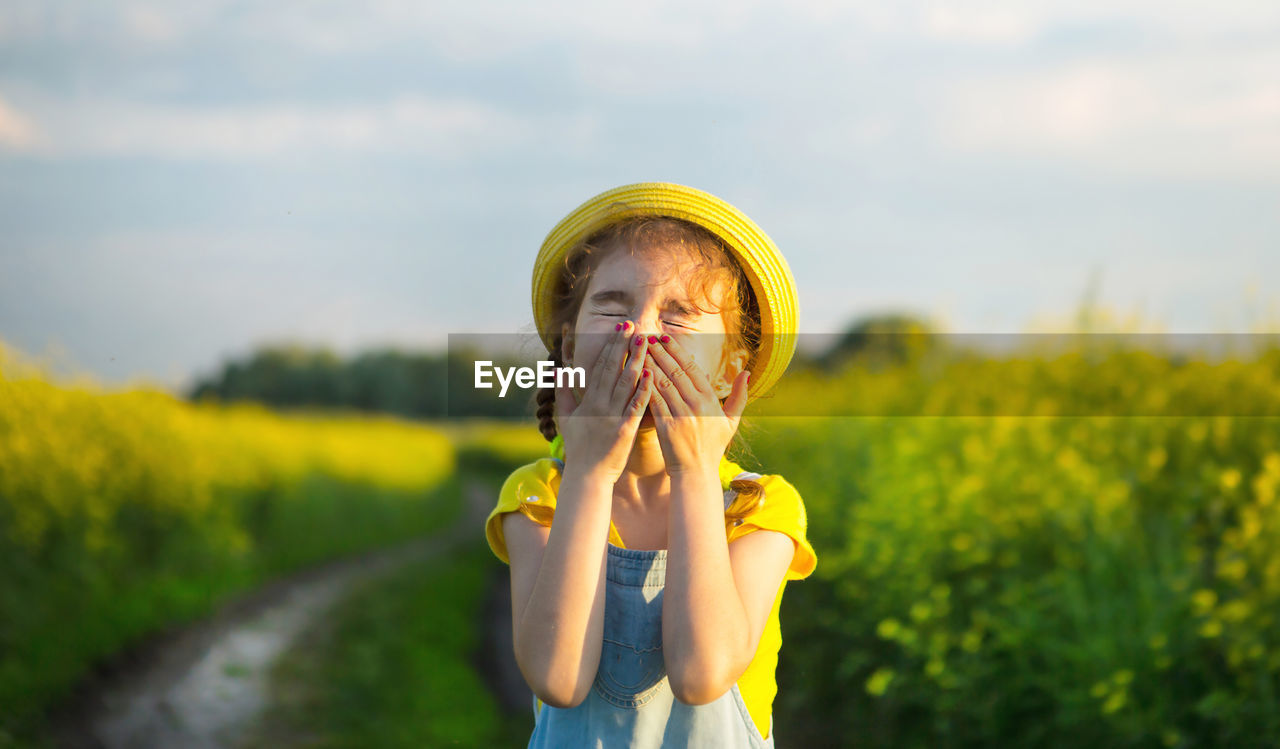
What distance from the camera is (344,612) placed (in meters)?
8.86

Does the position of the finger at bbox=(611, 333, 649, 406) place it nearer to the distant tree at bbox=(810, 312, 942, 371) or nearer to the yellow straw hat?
the yellow straw hat

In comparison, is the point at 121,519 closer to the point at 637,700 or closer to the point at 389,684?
the point at 389,684

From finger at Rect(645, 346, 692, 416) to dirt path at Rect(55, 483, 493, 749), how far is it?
4.78 metres

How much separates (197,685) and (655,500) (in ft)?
18.2

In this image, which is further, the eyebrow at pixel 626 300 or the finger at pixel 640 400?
the eyebrow at pixel 626 300

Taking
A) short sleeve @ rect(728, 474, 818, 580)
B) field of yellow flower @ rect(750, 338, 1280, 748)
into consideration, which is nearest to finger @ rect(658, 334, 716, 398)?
short sleeve @ rect(728, 474, 818, 580)

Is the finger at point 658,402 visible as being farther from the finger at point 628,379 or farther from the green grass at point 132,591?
the green grass at point 132,591

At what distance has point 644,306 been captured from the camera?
65.1 inches

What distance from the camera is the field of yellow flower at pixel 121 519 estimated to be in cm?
589

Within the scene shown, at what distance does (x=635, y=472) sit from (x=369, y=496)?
15.4m

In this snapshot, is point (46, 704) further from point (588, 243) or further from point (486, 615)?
point (588, 243)

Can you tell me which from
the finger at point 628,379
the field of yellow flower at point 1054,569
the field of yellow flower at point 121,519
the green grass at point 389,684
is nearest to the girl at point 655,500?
the finger at point 628,379

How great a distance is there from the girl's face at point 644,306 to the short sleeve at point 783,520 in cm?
26

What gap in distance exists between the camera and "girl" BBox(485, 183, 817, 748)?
1509 millimetres
